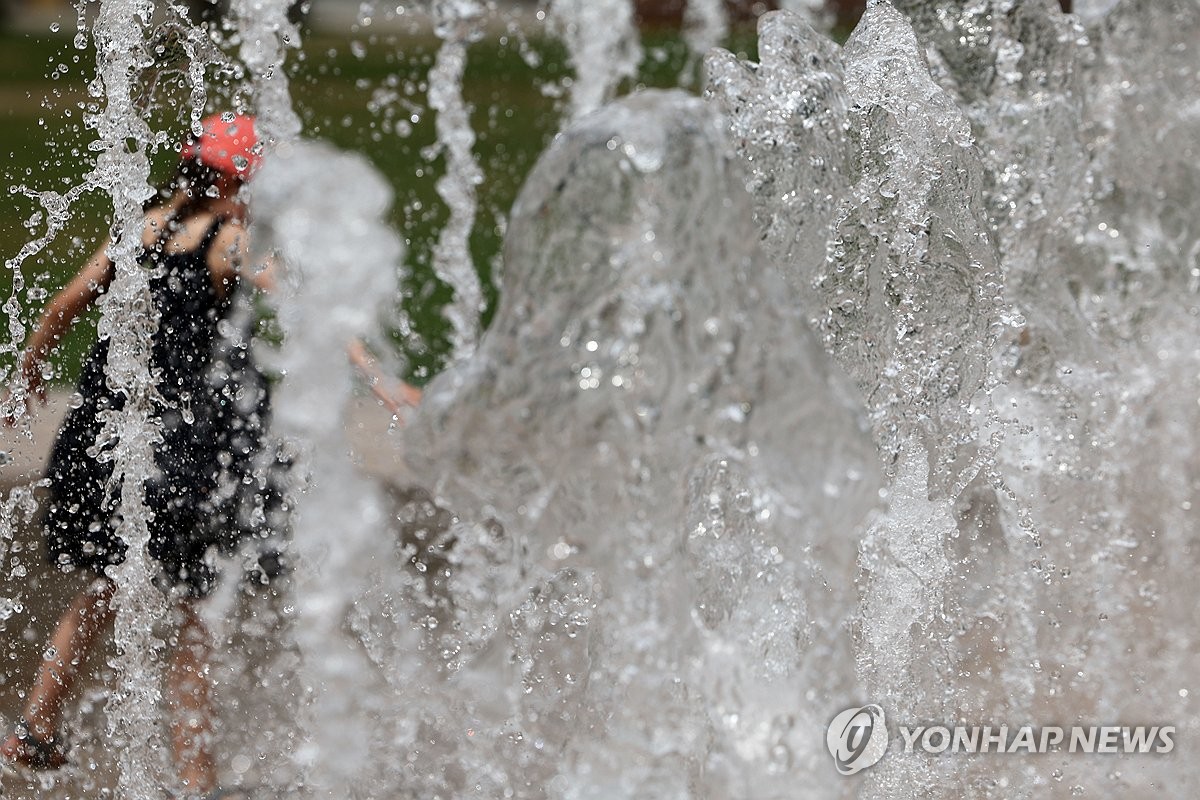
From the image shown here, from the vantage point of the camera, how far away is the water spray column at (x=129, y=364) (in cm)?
306

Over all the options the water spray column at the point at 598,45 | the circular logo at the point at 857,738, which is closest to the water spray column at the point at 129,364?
the circular logo at the point at 857,738

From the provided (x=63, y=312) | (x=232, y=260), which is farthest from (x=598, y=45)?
(x=63, y=312)

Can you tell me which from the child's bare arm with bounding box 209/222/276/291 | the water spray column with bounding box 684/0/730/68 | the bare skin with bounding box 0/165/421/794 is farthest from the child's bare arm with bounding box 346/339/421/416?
the water spray column with bounding box 684/0/730/68

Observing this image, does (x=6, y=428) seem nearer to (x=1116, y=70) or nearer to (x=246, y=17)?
(x=246, y=17)

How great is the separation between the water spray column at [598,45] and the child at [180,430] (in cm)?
398

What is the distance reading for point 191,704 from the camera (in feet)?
9.82

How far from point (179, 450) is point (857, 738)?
156cm

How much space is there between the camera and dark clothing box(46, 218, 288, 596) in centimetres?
308

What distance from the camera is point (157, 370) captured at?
3.09 metres

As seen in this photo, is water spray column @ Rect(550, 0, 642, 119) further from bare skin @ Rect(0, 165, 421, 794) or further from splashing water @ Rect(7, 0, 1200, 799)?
bare skin @ Rect(0, 165, 421, 794)

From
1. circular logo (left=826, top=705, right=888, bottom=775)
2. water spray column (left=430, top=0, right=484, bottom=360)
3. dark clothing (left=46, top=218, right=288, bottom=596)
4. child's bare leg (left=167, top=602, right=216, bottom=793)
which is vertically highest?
water spray column (left=430, top=0, right=484, bottom=360)

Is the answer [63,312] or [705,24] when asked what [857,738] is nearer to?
[63,312]

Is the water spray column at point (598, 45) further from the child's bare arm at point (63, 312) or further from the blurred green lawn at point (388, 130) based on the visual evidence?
the child's bare arm at point (63, 312)

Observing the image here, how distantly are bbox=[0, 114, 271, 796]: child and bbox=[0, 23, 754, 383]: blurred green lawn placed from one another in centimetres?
24
